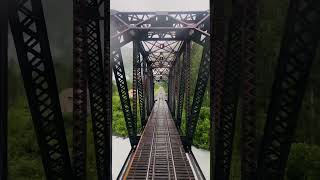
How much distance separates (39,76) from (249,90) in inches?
124

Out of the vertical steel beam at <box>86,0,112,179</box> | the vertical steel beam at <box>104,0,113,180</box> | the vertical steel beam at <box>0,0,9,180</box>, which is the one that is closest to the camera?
the vertical steel beam at <box>0,0,9,180</box>

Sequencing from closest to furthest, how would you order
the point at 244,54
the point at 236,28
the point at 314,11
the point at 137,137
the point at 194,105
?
the point at 314,11 → the point at 244,54 → the point at 236,28 → the point at 194,105 → the point at 137,137

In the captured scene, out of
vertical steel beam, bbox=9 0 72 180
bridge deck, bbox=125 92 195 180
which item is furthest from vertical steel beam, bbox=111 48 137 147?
vertical steel beam, bbox=9 0 72 180

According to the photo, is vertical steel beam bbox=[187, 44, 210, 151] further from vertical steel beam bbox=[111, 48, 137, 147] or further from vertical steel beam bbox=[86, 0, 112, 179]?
vertical steel beam bbox=[86, 0, 112, 179]

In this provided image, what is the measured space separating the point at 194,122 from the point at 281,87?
17606 mm

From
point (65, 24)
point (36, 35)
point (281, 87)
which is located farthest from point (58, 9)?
point (281, 87)

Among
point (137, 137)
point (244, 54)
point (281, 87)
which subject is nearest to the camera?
point (281, 87)

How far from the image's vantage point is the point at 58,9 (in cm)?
736

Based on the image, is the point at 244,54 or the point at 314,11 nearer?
the point at 314,11

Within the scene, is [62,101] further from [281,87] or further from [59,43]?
[281,87]

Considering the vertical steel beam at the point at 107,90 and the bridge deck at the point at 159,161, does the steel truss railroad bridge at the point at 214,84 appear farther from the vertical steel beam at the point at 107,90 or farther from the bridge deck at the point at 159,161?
the bridge deck at the point at 159,161

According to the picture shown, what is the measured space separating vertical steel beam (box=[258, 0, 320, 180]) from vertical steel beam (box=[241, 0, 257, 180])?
0.80 meters

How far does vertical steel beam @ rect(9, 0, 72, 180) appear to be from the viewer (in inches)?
163

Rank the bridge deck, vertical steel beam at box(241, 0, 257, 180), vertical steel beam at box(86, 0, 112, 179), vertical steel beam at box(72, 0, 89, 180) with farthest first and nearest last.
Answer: the bridge deck
vertical steel beam at box(86, 0, 112, 179)
vertical steel beam at box(72, 0, 89, 180)
vertical steel beam at box(241, 0, 257, 180)
